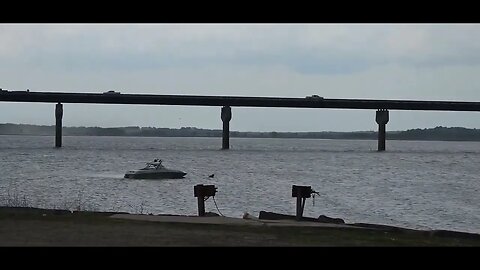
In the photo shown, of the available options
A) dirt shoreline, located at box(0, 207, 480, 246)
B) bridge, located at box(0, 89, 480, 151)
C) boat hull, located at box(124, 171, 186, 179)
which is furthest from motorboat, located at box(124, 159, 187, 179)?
bridge, located at box(0, 89, 480, 151)

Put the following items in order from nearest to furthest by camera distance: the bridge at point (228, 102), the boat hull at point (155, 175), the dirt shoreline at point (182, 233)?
the dirt shoreline at point (182, 233) → the boat hull at point (155, 175) → the bridge at point (228, 102)

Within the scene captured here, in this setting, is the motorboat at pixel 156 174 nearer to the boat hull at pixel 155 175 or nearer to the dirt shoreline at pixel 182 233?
the boat hull at pixel 155 175

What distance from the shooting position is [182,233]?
41.2 ft

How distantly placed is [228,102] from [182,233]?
117 metres

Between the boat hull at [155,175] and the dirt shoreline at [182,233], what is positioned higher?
the dirt shoreline at [182,233]

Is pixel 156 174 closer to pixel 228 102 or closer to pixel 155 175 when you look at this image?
pixel 155 175

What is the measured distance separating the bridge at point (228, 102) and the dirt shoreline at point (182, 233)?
110811 millimetres

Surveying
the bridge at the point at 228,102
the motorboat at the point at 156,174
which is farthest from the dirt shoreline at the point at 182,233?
the bridge at the point at 228,102

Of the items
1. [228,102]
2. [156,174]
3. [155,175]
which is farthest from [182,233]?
[228,102]

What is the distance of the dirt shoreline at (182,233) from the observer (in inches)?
442
